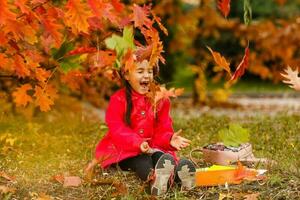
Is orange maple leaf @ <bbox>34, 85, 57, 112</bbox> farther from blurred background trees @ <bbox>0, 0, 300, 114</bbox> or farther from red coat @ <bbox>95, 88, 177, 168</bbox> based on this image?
red coat @ <bbox>95, 88, 177, 168</bbox>

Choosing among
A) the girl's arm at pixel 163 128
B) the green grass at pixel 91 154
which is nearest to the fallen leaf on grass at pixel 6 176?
the green grass at pixel 91 154

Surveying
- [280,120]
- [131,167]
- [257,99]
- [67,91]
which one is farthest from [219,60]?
[257,99]

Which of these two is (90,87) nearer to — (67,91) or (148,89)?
(67,91)

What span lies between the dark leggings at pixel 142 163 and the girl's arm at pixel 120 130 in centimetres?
7

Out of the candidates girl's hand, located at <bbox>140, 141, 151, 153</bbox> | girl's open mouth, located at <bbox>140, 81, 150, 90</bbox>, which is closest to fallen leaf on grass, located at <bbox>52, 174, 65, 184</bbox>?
girl's hand, located at <bbox>140, 141, 151, 153</bbox>

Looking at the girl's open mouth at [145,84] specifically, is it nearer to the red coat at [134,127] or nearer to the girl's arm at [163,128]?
the red coat at [134,127]

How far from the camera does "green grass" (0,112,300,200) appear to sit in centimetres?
450

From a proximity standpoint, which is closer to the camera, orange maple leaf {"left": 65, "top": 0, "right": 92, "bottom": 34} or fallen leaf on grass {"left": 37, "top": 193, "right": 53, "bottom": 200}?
fallen leaf on grass {"left": 37, "top": 193, "right": 53, "bottom": 200}

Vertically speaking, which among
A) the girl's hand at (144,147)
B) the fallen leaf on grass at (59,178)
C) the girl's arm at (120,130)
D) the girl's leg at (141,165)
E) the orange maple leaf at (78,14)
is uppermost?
the orange maple leaf at (78,14)

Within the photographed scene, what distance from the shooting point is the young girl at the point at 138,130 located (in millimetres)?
4805

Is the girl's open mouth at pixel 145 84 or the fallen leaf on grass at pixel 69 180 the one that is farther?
the girl's open mouth at pixel 145 84

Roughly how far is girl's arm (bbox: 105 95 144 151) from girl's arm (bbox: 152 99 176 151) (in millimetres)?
177

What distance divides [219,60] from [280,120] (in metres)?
2.99

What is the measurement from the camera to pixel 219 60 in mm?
4449
